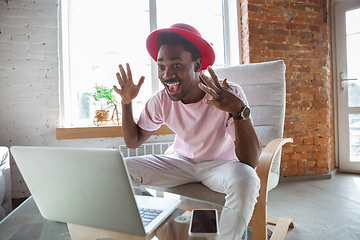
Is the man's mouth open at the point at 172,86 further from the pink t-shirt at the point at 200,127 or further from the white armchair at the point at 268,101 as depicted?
the white armchair at the point at 268,101

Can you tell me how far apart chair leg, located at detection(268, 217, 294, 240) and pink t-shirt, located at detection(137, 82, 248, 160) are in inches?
21.8

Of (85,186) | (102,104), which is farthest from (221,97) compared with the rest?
(102,104)

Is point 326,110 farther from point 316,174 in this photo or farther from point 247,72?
point 247,72

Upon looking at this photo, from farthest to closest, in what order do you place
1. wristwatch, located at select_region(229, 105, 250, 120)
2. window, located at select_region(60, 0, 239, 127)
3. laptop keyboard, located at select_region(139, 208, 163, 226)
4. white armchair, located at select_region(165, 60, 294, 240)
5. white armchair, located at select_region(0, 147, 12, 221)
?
window, located at select_region(60, 0, 239, 127), white armchair, located at select_region(0, 147, 12, 221), white armchair, located at select_region(165, 60, 294, 240), wristwatch, located at select_region(229, 105, 250, 120), laptop keyboard, located at select_region(139, 208, 163, 226)

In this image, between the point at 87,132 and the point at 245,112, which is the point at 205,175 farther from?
the point at 87,132

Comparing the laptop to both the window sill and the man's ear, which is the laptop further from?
the window sill

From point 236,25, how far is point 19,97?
2319mm

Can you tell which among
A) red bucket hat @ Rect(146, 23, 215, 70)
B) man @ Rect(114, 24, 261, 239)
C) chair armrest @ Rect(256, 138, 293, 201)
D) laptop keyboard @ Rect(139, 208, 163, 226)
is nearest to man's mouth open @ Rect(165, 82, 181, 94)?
man @ Rect(114, 24, 261, 239)

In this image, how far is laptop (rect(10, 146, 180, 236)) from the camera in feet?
1.56

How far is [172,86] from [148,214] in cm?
71

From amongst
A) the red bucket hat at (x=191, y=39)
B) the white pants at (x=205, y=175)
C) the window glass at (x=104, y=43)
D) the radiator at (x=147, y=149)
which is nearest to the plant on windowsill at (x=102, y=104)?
the window glass at (x=104, y=43)

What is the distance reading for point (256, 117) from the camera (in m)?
1.50

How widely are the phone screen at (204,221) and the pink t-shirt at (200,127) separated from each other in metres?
0.55

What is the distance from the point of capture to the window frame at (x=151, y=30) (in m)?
2.30
